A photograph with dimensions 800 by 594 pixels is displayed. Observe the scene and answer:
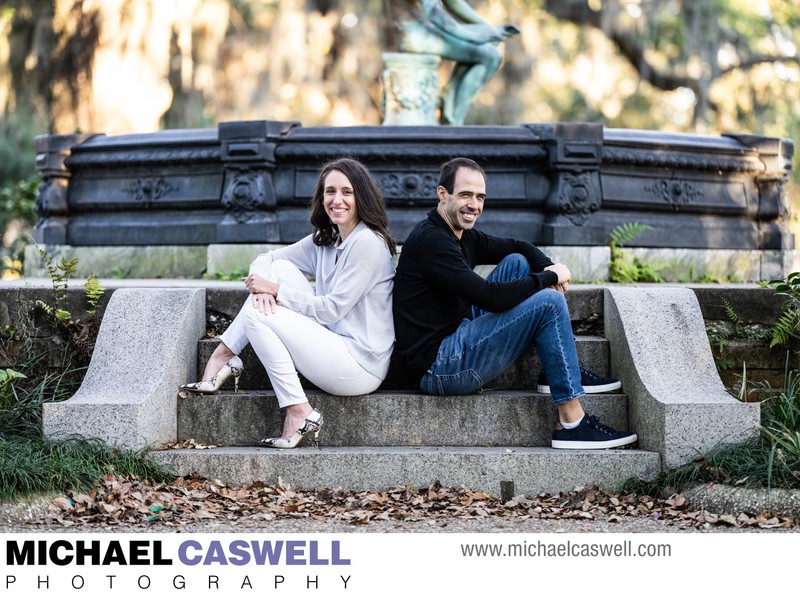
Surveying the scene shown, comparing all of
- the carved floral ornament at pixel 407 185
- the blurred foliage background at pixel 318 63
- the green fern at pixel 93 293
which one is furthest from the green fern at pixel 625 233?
the blurred foliage background at pixel 318 63

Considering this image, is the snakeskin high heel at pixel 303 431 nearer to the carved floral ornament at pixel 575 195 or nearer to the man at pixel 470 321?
the man at pixel 470 321

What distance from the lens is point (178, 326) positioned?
5281mm

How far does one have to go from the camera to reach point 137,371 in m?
5.11

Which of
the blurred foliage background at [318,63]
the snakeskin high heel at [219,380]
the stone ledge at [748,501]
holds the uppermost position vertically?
the blurred foliage background at [318,63]

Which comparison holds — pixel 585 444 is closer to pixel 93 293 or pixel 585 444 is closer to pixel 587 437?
pixel 587 437

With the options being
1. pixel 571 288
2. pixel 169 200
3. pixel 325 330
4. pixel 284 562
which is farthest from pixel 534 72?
pixel 284 562

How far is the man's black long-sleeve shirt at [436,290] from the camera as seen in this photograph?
483 cm

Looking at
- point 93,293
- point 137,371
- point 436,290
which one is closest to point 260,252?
point 93,293

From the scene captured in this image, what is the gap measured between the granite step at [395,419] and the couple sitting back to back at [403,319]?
98 millimetres

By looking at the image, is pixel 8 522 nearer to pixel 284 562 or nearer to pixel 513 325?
pixel 284 562

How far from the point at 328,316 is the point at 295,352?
228 mm

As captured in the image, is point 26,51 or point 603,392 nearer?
point 603,392

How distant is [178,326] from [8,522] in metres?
1.33

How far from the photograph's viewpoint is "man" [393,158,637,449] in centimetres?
483
